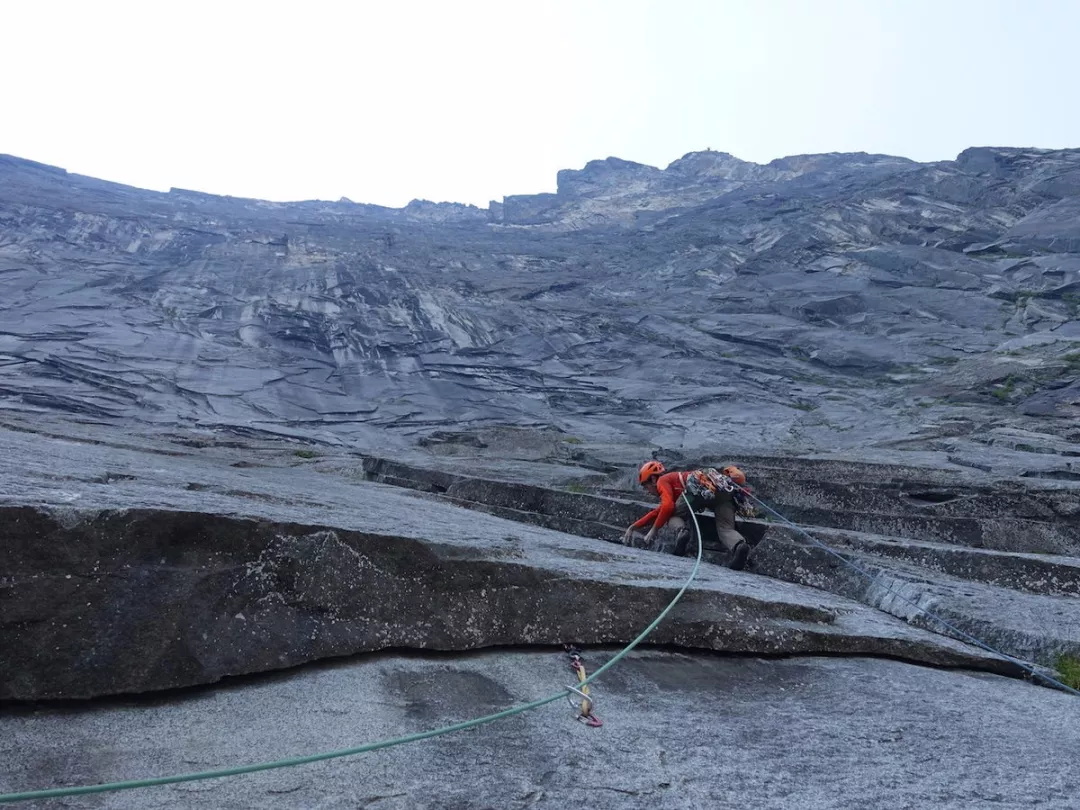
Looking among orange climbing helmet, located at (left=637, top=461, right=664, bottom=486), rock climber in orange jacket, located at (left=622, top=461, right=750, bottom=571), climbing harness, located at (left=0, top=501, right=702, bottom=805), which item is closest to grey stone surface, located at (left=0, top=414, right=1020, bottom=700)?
climbing harness, located at (left=0, top=501, right=702, bottom=805)

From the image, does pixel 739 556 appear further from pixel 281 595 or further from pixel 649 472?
pixel 281 595

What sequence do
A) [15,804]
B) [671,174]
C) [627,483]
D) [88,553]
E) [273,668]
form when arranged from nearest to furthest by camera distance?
[15,804] → [88,553] → [273,668] → [627,483] → [671,174]

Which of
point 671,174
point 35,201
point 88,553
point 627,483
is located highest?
point 671,174

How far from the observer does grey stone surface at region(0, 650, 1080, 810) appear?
11.4ft

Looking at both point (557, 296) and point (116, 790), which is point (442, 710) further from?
point (557, 296)

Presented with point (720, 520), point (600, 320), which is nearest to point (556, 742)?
point (720, 520)

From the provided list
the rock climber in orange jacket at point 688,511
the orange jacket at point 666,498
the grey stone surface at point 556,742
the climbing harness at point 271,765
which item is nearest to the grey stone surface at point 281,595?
the grey stone surface at point 556,742

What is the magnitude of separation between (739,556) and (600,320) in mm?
37170

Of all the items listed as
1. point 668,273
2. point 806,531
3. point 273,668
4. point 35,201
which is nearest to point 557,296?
point 668,273

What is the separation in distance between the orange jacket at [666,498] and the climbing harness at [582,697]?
4488 millimetres

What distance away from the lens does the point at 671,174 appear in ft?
312

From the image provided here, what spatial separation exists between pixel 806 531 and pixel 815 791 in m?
6.13

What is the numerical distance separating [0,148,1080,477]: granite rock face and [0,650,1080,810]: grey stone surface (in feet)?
39.3

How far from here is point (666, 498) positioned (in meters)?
9.51
